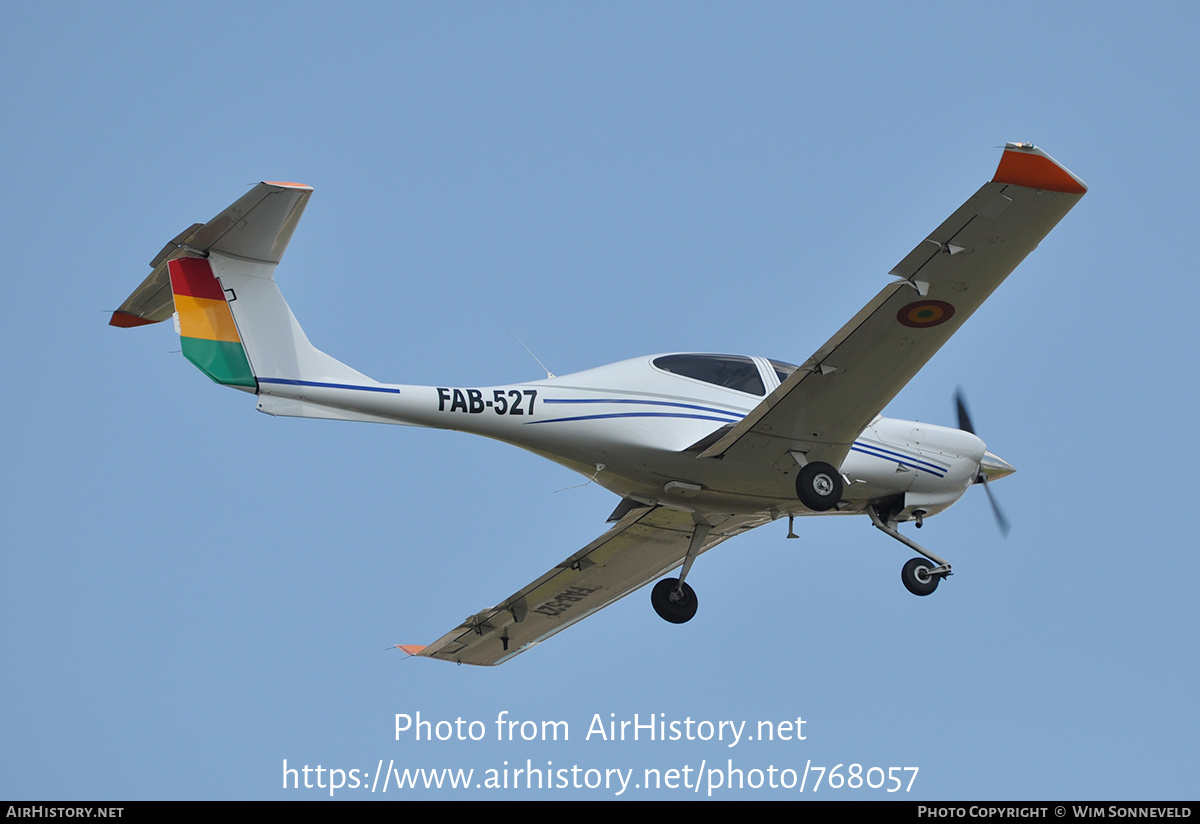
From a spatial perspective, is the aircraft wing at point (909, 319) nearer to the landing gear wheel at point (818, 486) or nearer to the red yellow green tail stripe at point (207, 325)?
the landing gear wheel at point (818, 486)

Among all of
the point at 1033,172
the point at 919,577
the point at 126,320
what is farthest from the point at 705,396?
the point at 126,320

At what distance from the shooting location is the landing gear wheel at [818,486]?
45.8 feet

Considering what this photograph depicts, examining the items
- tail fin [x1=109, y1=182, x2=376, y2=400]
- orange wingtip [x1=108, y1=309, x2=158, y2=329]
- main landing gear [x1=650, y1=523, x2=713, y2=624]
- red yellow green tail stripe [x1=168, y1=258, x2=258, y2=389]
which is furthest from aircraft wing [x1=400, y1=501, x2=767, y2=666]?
orange wingtip [x1=108, y1=309, x2=158, y2=329]

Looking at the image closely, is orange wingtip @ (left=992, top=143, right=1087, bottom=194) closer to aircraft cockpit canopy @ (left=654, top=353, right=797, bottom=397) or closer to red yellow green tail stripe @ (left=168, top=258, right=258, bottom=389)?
aircraft cockpit canopy @ (left=654, top=353, right=797, bottom=397)

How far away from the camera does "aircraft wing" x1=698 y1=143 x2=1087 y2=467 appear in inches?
475

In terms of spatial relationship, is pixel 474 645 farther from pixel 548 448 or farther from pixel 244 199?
pixel 244 199

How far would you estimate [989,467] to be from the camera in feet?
53.8

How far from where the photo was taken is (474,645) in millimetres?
18031

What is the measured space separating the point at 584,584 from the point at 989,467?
5339 millimetres

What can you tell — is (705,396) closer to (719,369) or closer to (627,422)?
(719,369)

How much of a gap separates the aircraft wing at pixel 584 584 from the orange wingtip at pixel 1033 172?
5.51m

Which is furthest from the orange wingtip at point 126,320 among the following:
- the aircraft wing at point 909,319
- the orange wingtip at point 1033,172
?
Result: the orange wingtip at point 1033,172

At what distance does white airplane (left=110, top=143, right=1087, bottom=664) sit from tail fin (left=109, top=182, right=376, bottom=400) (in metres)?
0.01

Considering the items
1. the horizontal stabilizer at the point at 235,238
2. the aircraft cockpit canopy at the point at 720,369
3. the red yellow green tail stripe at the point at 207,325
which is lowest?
the aircraft cockpit canopy at the point at 720,369
